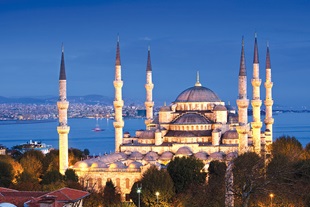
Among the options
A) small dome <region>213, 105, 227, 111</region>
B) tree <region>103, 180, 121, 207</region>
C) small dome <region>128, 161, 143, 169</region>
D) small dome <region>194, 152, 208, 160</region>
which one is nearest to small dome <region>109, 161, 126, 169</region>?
small dome <region>128, 161, 143, 169</region>

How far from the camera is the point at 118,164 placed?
111 ft

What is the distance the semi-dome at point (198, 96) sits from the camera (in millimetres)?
41875

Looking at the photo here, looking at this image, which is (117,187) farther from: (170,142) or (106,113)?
(106,113)

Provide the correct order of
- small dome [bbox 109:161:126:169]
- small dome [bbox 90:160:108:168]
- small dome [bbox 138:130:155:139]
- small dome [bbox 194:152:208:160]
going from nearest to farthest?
small dome [bbox 109:161:126:169] < small dome [bbox 90:160:108:168] < small dome [bbox 194:152:208:160] < small dome [bbox 138:130:155:139]

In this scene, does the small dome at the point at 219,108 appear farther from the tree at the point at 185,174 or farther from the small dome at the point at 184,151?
the tree at the point at 185,174

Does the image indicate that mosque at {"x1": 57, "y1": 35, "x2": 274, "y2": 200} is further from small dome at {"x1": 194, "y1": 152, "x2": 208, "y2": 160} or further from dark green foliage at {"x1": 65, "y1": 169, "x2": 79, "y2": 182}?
dark green foliage at {"x1": 65, "y1": 169, "x2": 79, "y2": 182}

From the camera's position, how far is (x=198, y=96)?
138ft

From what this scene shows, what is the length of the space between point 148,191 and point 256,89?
15.7 m

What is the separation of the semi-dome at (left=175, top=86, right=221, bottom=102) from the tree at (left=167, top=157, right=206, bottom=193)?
37.9ft

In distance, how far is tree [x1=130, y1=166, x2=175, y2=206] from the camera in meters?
26.0

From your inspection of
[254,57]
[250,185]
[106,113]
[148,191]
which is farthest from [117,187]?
[106,113]

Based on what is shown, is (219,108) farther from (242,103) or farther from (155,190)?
(155,190)

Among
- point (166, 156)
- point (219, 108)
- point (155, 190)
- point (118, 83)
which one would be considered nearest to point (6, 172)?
point (166, 156)

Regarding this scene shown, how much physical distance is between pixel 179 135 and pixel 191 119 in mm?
1426
